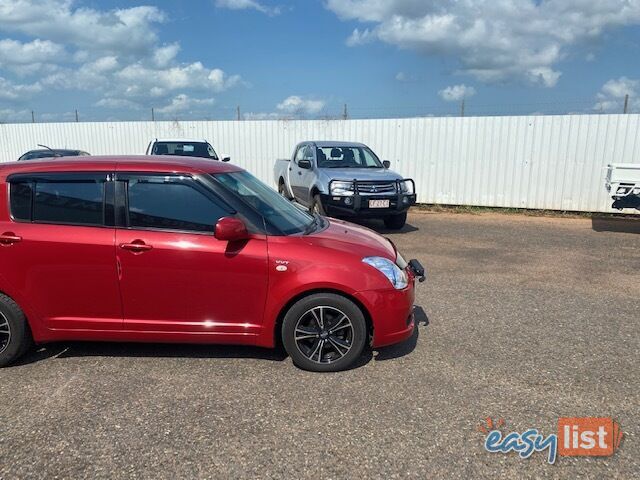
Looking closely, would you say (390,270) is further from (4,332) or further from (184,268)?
(4,332)

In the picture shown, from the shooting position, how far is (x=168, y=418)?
3.12 meters

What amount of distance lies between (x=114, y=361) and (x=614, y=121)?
12559 mm

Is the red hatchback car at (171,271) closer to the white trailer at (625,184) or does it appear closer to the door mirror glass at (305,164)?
the door mirror glass at (305,164)

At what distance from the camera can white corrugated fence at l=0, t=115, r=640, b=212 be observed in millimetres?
12266

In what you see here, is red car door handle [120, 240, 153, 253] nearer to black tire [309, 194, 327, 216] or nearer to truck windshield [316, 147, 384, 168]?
black tire [309, 194, 327, 216]

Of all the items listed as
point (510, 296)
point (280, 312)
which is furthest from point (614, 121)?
point (280, 312)

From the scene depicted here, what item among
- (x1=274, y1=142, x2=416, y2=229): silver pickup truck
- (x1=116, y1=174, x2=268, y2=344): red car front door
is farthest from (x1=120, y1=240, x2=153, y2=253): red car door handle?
(x1=274, y1=142, x2=416, y2=229): silver pickup truck

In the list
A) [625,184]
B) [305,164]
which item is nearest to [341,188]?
[305,164]

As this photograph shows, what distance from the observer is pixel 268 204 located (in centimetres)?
412

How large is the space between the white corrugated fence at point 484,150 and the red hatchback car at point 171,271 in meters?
10.5

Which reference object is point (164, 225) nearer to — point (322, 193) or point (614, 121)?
point (322, 193)

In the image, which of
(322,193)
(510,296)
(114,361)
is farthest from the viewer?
(322,193)

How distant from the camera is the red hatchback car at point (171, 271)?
3600 mm

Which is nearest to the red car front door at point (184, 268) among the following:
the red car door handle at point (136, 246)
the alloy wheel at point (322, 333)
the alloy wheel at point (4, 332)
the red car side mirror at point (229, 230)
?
the red car door handle at point (136, 246)
